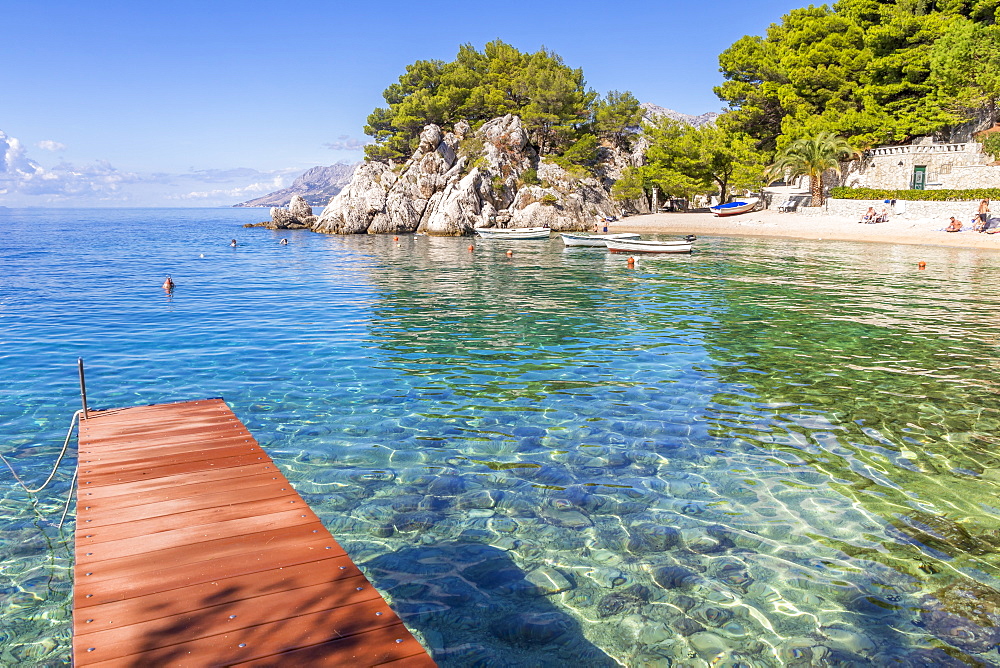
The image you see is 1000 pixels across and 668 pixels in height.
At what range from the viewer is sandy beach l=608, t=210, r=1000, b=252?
49.2m

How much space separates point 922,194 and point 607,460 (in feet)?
205

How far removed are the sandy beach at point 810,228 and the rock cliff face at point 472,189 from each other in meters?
10.1

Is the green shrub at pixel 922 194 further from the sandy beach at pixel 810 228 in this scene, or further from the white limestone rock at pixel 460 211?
the white limestone rock at pixel 460 211

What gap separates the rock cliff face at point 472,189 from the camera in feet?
273

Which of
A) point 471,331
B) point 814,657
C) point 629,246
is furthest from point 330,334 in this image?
point 629,246

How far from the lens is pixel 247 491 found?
7.32 m

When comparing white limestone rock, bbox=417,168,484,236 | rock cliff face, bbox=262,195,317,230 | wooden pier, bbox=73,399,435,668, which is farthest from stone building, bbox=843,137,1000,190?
rock cliff face, bbox=262,195,317,230

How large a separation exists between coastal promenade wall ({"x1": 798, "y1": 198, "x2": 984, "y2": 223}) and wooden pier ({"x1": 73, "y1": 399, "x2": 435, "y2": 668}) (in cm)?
6427

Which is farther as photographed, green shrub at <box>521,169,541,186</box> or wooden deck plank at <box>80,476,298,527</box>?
green shrub at <box>521,169,541,186</box>

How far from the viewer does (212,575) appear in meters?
5.50

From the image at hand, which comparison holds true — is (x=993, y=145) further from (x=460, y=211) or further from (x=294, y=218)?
(x=294, y=218)

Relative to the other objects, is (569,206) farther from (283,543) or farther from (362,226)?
(283,543)

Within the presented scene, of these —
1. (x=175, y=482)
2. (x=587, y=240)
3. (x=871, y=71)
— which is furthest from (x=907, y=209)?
(x=175, y=482)

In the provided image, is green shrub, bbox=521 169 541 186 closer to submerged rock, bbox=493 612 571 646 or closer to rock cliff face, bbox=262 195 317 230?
rock cliff face, bbox=262 195 317 230
